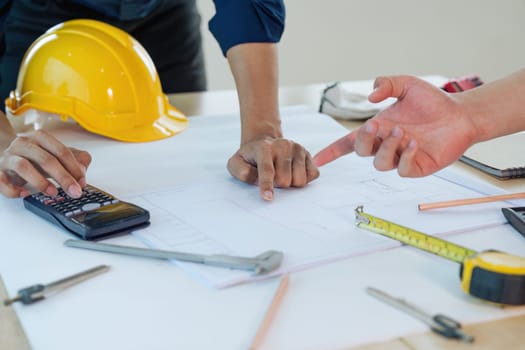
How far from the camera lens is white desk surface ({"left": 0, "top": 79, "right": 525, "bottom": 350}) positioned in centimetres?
57

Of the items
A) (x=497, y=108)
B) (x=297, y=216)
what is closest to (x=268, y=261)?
(x=297, y=216)

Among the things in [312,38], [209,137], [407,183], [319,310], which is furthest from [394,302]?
[312,38]

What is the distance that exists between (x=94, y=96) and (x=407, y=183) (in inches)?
23.6

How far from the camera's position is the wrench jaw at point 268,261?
671 mm

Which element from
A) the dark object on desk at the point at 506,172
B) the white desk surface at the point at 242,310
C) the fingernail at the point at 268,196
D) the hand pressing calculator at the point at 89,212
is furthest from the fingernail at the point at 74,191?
the dark object on desk at the point at 506,172

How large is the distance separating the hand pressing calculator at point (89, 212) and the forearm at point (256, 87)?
0.34 m

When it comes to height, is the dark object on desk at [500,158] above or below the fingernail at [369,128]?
below

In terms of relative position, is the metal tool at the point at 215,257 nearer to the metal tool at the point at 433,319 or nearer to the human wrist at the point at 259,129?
the metal tool at the point at 433,319

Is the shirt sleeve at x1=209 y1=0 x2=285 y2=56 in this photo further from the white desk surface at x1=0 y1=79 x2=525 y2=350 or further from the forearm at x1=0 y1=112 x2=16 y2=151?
the white desk surface at x1=0 y1=79 x2=525 y2=350

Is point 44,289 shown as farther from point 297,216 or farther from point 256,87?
point 256,87

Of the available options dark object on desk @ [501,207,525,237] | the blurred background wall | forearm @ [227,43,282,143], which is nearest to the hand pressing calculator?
forearm @ [227,43,282,143]

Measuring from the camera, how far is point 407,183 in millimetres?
967

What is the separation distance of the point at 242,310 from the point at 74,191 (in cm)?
34

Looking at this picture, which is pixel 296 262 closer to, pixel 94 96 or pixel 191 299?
pixel 191 299
